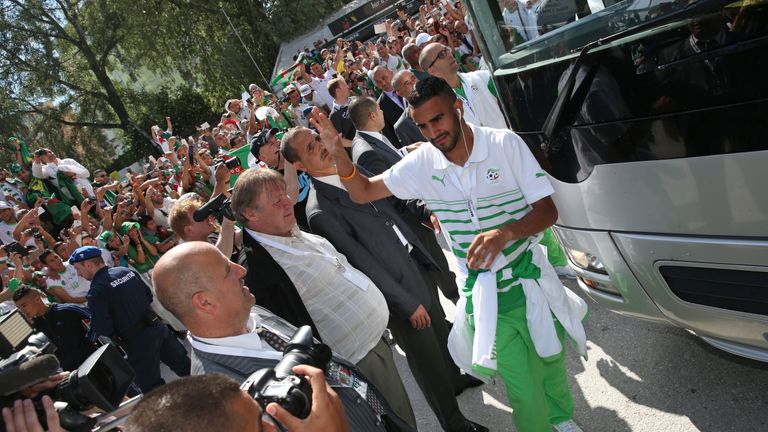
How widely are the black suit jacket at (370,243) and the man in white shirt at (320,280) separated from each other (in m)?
0.22

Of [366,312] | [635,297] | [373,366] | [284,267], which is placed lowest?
[635,297]

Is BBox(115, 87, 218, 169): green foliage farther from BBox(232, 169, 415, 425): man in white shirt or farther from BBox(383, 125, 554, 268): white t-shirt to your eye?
BBox(383, 125, 554, 268): white t-shirt

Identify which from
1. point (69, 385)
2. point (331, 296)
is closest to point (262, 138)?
point (331, 296)

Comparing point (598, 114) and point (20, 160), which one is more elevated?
point (20, 160)

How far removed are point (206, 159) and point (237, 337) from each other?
8.41 metres

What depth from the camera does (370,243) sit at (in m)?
3.19

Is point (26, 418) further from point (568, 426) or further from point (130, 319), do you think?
point (130, 319)

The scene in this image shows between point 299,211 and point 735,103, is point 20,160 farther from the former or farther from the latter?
point 735,103

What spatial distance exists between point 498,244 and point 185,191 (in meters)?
6.95

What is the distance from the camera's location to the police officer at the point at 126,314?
465 cm

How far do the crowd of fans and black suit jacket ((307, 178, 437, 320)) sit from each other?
0.08 metres

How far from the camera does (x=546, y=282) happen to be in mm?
2627

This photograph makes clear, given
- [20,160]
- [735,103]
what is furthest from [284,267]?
[20,160]

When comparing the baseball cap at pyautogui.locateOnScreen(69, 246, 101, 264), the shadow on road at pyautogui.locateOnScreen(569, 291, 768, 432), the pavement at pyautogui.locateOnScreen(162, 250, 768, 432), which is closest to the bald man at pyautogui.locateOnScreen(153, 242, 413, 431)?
the pavement at pyautogui.locateOnScreen(162, 250, 768, 432)
